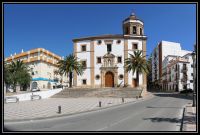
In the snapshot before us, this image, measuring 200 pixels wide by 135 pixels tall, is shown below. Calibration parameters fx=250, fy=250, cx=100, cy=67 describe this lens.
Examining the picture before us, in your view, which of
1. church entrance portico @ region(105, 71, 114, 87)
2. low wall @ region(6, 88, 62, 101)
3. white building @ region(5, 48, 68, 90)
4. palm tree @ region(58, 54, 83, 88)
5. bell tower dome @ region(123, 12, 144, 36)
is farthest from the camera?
white building @ region(5, 48, 68, 90)

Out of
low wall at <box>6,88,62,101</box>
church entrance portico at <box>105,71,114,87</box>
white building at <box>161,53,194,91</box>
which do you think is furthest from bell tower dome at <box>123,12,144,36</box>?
white building at <box>161,53,194,91</box>

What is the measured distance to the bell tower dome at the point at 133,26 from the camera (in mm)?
51375

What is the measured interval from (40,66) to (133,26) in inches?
1402

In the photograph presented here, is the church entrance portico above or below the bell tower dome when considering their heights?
below

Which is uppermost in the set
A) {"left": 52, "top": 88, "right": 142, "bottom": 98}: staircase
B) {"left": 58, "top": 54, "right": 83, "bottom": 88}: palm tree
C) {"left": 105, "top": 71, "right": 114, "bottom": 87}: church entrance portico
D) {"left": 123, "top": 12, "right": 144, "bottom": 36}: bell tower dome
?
{"left": 123, "top": 12, "right": 144, "bottom": 36}: bell tower dome

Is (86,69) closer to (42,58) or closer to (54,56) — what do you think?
(42,58)

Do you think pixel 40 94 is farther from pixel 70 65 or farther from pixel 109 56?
pixel 109 56

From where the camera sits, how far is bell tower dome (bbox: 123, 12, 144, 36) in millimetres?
51375

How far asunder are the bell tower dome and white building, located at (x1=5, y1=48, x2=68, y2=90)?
33031 millimetres

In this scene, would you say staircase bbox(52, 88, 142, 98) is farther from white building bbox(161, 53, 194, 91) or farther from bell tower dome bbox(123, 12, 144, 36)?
white building bbox(161, 53, 194, 91)

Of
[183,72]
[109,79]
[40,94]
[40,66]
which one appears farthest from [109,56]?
[40,66]

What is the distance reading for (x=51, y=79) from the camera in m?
81.2

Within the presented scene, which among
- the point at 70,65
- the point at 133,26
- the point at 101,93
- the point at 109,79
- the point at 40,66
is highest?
the point at 133,26

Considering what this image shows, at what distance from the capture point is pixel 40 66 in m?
75.8
